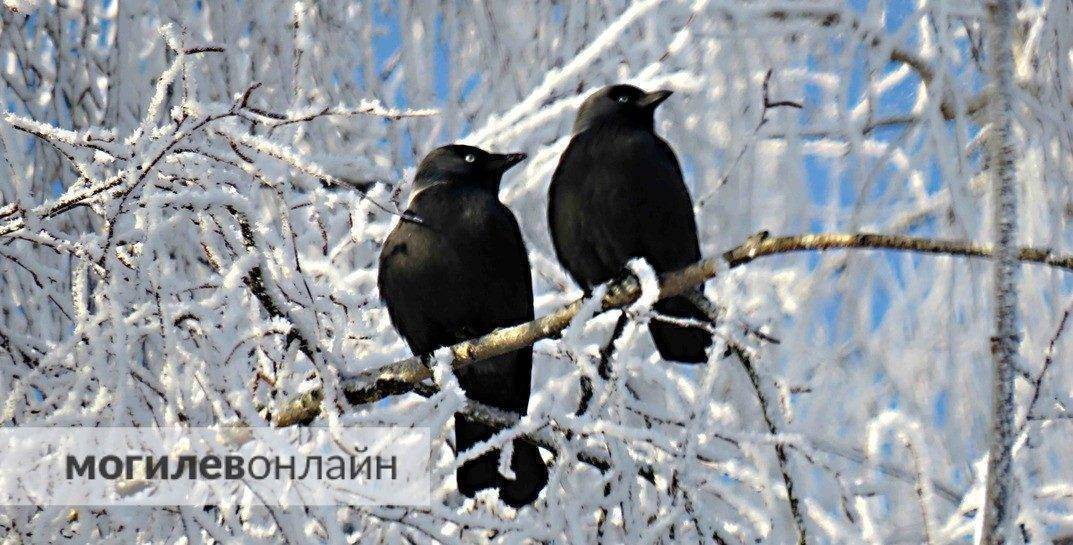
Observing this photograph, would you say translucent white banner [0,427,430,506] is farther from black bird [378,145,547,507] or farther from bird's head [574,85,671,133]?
bird's head [574,85,671,133]

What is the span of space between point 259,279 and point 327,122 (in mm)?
1335

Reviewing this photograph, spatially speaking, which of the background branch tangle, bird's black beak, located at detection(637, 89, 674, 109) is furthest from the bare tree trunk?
bird's black beak, located at detection(637, 89, 674, 109)

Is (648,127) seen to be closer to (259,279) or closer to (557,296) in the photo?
(557,296)

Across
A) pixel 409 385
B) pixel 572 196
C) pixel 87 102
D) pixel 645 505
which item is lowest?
pixel 645 505

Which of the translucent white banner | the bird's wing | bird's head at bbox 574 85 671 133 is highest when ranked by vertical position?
bird's head at bbox 574 85 671 133

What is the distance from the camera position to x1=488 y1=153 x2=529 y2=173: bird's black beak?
9.25 ft

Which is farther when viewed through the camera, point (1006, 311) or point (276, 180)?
point (276, 180)

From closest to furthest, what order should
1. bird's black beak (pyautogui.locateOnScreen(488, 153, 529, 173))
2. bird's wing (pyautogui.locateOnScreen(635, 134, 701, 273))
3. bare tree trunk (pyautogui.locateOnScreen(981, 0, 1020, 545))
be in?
bare tree trunk (pyautogui.locateOnScreen(981, 0, 1020, 545))
bird's black beak (pyautogui.locateOnScreen(488, 153, 529, 173))
bird's wing (pyautogui.locateOnScreen(635, 134, 701, 273))

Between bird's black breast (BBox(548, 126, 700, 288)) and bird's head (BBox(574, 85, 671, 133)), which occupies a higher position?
bird's head (BBox(574, 85, 671, 133))

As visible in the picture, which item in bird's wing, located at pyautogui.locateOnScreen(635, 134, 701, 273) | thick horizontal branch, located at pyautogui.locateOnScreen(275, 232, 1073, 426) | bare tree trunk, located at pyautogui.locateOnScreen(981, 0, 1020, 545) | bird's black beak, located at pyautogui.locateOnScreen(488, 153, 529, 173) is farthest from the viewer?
bird's wing, located at pyautogui.locateOnScreen(635, 134, 701, 273)

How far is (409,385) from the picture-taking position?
2.35 meters

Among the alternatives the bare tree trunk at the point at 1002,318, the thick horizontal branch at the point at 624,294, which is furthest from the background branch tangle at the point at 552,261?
the bare tree trunk at the point at 1002,318

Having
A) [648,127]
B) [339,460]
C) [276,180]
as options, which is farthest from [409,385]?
[648,127]

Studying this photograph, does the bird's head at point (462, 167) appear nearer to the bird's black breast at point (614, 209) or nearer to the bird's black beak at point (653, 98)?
the bird's black breast at point (614, 209)
